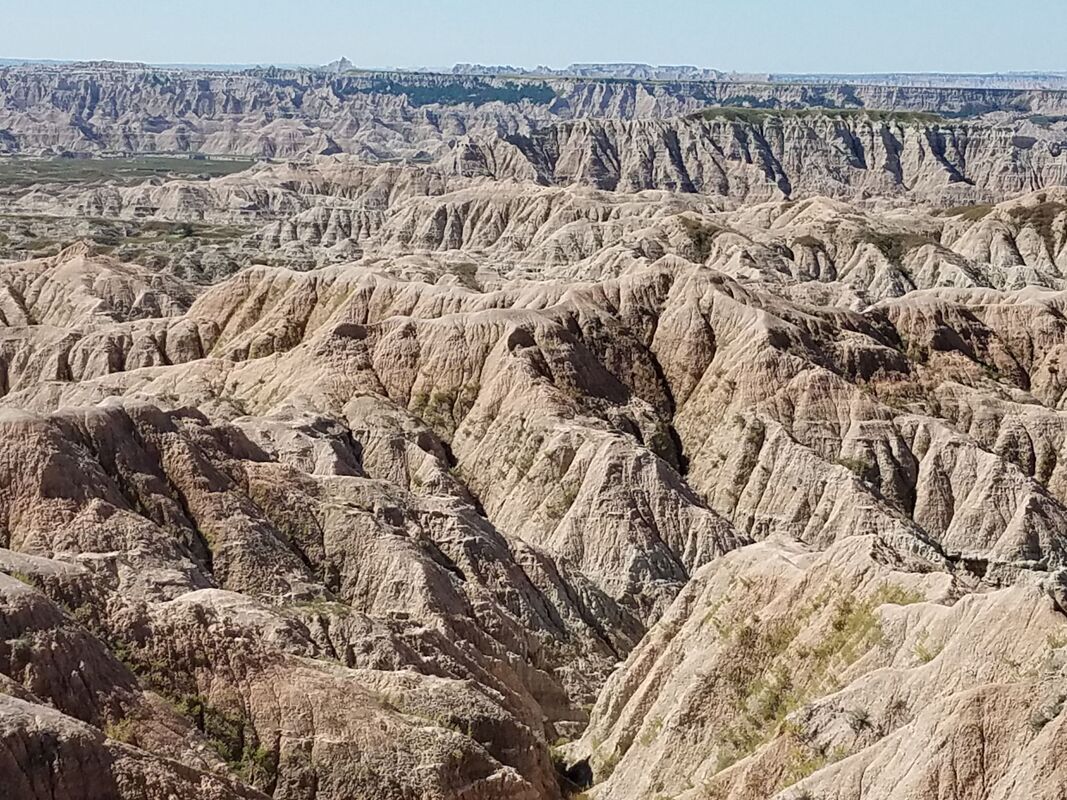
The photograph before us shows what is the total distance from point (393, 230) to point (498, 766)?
152m

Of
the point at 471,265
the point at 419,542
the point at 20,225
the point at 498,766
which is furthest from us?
the point at 20,225

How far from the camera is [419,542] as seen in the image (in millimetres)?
52625

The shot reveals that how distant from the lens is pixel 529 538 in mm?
66438

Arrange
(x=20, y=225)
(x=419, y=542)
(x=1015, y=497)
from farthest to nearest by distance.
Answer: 1. (x=20, y=225)
2. (x=1015, y=497)
3. (x=419, y=542)

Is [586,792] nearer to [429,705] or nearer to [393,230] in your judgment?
[429,705]

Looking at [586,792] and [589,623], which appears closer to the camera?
[586,792]

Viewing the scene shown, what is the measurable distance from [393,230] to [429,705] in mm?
150668

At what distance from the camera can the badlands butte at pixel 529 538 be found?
32.1 meters

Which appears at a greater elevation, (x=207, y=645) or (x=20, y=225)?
(x=207, y=645)

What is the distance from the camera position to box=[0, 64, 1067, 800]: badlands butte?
3209 centimetres

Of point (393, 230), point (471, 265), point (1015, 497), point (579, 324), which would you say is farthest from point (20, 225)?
point (1015, 497)

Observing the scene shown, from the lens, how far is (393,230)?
183500 mm

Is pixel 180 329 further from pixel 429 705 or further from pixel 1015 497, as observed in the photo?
pixel 429 705

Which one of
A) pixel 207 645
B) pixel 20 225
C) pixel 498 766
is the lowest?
pixel 20 225
